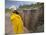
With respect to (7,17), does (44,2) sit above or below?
A: above

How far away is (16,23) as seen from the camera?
860 mm

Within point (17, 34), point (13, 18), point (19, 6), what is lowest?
point (17, 34)

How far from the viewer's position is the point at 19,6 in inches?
34.0

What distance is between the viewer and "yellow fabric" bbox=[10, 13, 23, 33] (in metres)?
0.86

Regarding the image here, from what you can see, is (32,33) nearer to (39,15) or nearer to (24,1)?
(39,15)

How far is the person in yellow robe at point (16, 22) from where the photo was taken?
0.86 m

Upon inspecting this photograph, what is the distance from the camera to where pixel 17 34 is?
862 mm

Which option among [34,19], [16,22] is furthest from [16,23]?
[34,19]

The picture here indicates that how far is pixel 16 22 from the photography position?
86cm

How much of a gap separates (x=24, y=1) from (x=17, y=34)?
29cm

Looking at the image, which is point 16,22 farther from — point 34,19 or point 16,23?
point 34,19

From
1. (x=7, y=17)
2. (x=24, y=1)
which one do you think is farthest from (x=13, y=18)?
(x=24, y=1)

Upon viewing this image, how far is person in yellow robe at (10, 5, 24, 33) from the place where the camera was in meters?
0.86

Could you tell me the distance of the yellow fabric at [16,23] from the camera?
0.86m
